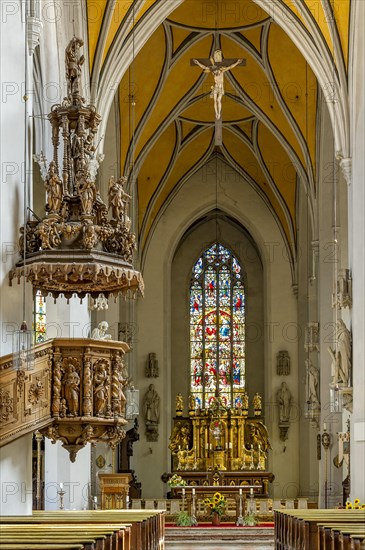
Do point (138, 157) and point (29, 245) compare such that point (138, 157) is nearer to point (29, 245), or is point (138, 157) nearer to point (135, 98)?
point (135, 98)

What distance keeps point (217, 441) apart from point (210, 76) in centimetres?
1000

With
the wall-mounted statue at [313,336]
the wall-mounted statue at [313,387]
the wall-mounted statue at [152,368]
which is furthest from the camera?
the wall-mounted statue at [152,368]

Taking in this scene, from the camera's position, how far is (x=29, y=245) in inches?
530

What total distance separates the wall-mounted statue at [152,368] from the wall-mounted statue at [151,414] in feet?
1.77

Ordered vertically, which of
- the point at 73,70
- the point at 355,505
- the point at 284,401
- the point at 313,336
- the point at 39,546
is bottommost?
the point at 355,505

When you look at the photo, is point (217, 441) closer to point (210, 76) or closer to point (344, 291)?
point (210, 76)

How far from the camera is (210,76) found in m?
28.1

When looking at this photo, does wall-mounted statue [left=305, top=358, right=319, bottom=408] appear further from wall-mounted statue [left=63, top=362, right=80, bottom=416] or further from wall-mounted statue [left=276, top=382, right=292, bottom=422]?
wall-mounted statue [left=63, top=362, right=80, bottom=416]

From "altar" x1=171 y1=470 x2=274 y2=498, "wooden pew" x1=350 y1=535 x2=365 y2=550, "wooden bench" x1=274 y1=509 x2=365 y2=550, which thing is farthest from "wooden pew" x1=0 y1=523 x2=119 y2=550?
"altar" x1=171 y1=470 x2=274 y2=498

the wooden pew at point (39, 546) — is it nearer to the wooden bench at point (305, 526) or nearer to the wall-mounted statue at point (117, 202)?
the wooden bench at point (305, 526)

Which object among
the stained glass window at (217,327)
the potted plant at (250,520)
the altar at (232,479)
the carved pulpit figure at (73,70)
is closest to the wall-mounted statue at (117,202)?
the carved pulpit figure at (73,70)

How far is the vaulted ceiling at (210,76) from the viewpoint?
2119 cm

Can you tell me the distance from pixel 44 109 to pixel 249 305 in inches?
595

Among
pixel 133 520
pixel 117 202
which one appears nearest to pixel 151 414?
pixel 117 202
